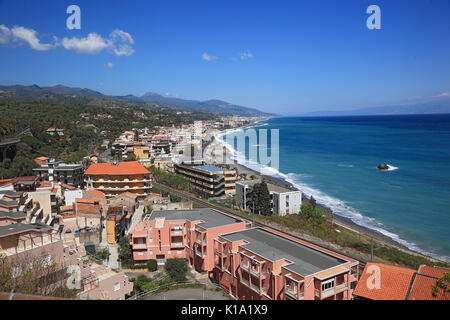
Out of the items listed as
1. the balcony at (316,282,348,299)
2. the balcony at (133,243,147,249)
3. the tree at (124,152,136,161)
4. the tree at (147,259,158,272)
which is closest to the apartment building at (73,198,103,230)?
the balcony at (133,243,147,249)

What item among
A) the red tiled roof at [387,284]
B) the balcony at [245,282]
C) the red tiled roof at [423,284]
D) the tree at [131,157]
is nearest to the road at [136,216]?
the balcony at [245,282]

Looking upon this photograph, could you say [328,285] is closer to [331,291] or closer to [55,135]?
[331,291]

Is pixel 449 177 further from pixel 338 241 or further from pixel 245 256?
pixel 245 256

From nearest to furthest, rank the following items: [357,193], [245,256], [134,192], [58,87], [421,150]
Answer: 1. [245,256]
2. [134,192]
3. [357,193]
4. [421,150]
5. [58,87]

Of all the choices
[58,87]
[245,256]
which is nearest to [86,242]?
[245,256]

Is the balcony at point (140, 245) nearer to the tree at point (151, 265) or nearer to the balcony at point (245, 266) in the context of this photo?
the tree at point (151, 265)

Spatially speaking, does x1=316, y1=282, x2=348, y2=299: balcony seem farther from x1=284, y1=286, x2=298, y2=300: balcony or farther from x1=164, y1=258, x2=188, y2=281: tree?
x1=164, y1=258, x2=188, y2=281: tree
